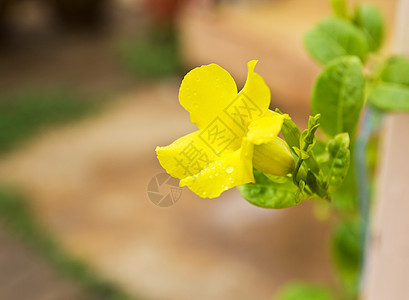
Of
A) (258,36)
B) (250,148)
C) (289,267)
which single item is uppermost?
(258,36)

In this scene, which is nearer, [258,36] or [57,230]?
[57,230]

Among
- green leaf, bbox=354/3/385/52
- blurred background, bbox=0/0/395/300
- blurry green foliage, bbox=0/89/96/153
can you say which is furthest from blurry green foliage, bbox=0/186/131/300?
green leaf, bbox=354/3/385/52

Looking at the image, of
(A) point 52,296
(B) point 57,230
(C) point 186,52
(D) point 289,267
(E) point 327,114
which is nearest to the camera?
(E) point 327,114

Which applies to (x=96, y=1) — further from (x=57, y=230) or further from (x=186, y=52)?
(x=57, y=230)

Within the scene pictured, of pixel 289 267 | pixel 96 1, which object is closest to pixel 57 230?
pixel 289 267

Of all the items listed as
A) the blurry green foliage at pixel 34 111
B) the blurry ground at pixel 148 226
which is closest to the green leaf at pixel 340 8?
the blurry ground at pixel 148 226

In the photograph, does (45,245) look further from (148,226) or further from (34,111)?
(34,111)

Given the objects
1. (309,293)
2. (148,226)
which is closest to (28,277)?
(148,226)
